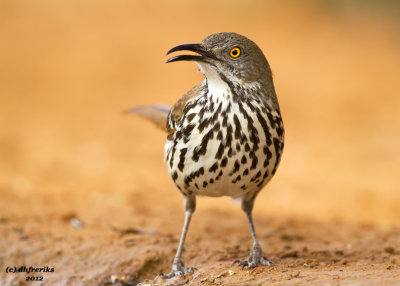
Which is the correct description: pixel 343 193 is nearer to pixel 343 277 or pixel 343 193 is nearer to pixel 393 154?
pixel 393 154

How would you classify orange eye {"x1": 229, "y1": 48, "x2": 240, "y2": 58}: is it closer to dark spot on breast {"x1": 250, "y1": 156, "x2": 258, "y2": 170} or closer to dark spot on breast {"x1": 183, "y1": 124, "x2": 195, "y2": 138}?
dark spot on breast {"x1": 183, "y1": 124, "x2": 195, "y2": 138}

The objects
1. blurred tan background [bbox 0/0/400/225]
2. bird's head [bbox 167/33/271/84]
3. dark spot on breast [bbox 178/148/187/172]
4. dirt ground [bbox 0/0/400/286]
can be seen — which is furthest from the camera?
blurred tan background [bbox 0/0/400/225]

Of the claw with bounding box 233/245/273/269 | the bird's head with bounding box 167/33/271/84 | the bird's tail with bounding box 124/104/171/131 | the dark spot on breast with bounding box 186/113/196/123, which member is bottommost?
the claw with bounding box 233/245/273/269

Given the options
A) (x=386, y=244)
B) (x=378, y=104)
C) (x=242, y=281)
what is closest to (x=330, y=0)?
(x=378, y=104)

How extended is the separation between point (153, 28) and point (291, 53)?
4.01m

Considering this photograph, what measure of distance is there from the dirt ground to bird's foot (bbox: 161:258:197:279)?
0.09 meters

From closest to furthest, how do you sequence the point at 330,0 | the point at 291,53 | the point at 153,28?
1. the point at 291,53
2. the point at 153,28
3. the point at 330,0

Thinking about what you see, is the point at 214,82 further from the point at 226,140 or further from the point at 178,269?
the point at 178,269

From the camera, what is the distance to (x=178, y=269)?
209 inches

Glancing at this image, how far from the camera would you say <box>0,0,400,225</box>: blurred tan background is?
9141 millimetres

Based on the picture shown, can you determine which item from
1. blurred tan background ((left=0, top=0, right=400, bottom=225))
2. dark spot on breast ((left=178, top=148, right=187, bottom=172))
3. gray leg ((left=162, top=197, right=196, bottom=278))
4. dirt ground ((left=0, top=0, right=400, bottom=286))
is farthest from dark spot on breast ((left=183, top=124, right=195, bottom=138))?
blurred tan background ((left=0, top=0, right=400, bottom=225))

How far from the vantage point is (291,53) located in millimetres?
16766

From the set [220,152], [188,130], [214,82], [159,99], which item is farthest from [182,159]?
[159,99]

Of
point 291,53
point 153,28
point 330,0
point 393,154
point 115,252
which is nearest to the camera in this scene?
point 115,252
